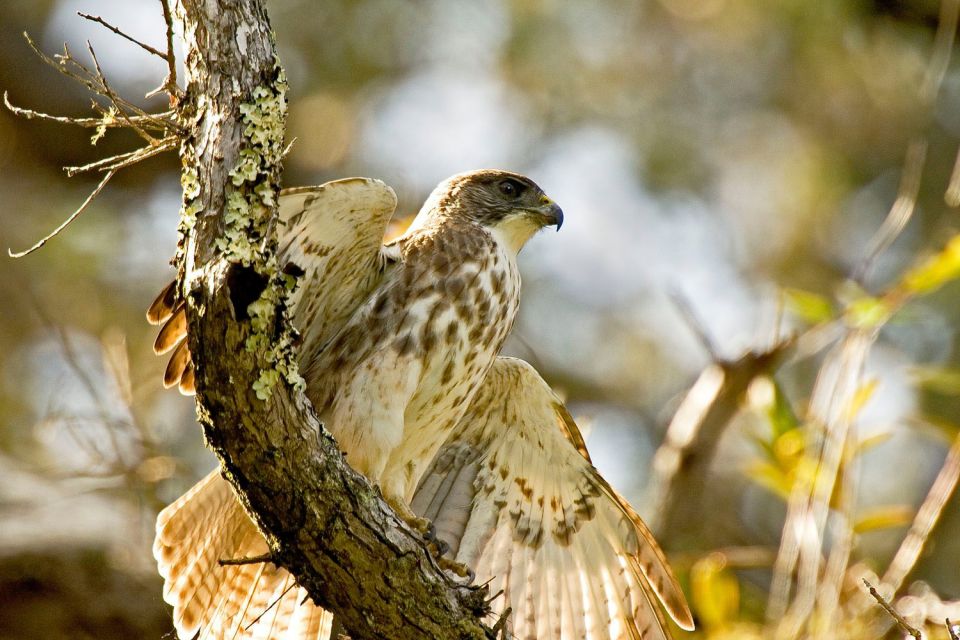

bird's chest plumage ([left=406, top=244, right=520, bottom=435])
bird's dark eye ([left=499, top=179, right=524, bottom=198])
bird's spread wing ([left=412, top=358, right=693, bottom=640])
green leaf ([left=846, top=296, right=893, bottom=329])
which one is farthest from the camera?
bird's dark eye ([left=499, top=179, right=524, bottom=198])

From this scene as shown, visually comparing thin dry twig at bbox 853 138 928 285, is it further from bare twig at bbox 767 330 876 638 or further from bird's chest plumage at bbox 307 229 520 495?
bird's chest plumage at bbox 307 229 520 495

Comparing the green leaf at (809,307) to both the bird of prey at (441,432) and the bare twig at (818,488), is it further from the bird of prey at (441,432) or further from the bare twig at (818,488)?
the bird of prey at (441,432)

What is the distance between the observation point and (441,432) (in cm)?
438

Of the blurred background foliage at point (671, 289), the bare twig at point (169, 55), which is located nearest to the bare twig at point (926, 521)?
the blurred background foliage at point (671, 289)

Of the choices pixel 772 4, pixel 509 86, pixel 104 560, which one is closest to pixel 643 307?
pixel 509 86

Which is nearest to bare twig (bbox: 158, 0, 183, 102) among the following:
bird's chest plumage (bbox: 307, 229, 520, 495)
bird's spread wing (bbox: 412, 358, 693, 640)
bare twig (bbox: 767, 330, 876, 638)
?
bird's chest plumage (bbox: 307, 229, 520, 495)

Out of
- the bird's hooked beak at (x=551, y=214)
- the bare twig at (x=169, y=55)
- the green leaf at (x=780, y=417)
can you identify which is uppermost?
the bare twig at (x=169, y=55)

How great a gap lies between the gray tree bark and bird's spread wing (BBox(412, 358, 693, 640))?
5.36 feet

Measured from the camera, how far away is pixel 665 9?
10531 mm

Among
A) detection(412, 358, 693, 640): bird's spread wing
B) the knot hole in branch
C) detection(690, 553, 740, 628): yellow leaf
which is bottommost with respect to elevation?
detection(690, 553, 740, 628): yellow leaf

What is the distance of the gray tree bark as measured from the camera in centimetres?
278

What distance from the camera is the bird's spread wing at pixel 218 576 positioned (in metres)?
4.32

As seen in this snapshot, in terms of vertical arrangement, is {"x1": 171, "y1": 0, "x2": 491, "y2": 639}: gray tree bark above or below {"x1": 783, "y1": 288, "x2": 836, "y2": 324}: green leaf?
above

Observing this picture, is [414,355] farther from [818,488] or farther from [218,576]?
[818,488]
